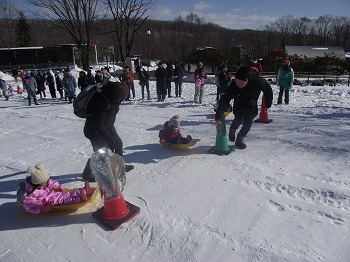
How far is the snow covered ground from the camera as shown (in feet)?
9.03

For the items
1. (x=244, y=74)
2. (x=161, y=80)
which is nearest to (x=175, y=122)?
(x=244, y=74)

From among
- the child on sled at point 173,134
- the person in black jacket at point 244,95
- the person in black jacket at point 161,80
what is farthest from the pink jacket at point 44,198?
the person in black jacket at point 161,80

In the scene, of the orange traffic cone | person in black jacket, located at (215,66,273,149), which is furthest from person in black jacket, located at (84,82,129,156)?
person in black jacket, located at (215,66,273,149)

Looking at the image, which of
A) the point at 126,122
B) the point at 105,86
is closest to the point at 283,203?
the point at 105,86

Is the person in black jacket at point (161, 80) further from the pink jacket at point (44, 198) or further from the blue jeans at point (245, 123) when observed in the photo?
the pink jacket at point (44, 198)

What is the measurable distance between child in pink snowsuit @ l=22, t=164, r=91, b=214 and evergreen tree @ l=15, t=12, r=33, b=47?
62.4 m

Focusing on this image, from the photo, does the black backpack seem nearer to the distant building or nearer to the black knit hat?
the black knit hat

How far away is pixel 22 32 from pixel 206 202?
64.6 m

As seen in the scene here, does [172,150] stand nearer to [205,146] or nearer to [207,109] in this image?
[205,146]

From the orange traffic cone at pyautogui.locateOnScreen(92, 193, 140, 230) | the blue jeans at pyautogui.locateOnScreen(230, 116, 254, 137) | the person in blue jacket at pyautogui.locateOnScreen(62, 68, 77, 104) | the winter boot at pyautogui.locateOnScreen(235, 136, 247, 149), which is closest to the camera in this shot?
the orange traffic cone at pyautogui.locateOnScreen(92, 193, 140, 230)

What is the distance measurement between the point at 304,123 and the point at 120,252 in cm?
569

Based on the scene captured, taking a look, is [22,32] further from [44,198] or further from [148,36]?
[44,198]

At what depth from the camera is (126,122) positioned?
8.20 m

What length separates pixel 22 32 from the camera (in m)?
56.1
